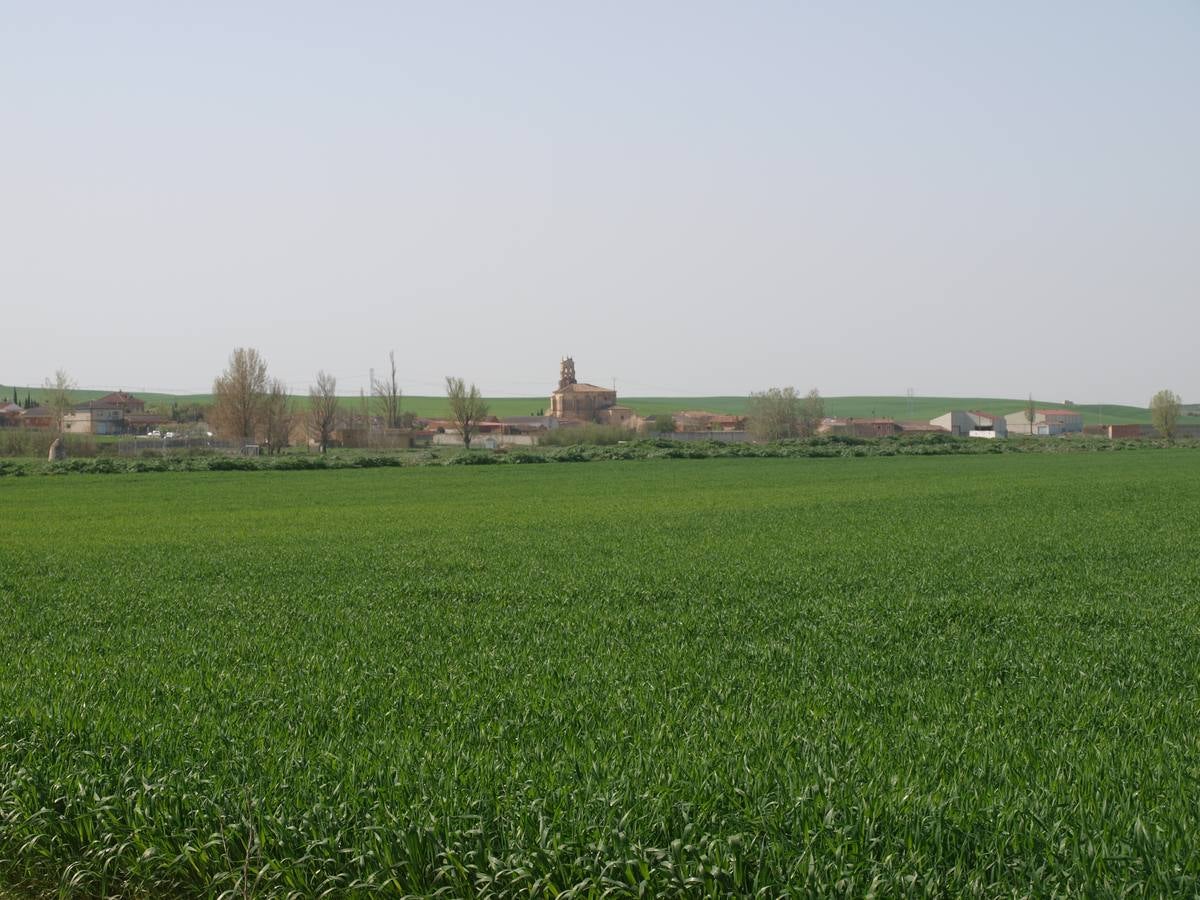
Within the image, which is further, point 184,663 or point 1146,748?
point 184,663

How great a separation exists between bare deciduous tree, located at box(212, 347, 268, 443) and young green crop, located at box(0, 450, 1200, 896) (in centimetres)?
10847

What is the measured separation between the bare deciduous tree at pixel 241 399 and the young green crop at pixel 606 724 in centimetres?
10847

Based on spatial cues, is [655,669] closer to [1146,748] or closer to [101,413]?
[1146,748]

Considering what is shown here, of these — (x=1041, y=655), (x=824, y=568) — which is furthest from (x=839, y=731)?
(x=824, y=568)

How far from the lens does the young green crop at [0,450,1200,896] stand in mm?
5742

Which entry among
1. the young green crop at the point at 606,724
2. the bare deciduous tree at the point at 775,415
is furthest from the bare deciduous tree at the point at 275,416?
the young green crop at the point at 606,724

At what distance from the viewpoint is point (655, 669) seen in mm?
10680

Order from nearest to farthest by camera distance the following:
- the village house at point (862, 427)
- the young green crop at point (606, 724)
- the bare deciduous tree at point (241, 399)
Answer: the young green crop at point (606, 724)
the bare deciduous tree at point (241, 399)
the village house at point (862, 427)

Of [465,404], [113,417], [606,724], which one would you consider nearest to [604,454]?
[465,404]

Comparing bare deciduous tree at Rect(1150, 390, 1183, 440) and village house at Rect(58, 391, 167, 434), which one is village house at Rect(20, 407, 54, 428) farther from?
bare deciduous tree at Rect(1150, 390, 1183, 440)

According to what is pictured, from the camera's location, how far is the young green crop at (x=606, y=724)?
574 cm

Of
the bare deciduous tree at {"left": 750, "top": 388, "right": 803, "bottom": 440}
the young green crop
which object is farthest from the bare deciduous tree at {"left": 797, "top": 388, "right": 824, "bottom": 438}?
the young green crop

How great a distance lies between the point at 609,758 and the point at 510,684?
282 centimetres

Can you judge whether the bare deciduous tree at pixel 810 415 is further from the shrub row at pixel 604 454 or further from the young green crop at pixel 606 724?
the young green crop at pixel 606 724
